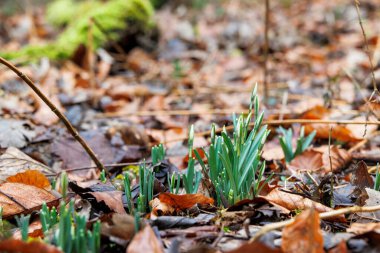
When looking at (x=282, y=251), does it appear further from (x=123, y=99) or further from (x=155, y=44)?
(x=155, y=44)

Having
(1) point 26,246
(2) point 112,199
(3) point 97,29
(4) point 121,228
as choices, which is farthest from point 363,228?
(3) point 97,29

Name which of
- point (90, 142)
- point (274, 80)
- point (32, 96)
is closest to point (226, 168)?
point (90, 142)

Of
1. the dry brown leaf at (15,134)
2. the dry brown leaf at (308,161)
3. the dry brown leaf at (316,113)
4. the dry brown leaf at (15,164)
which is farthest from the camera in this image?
the dry brown leaf at (316,113)

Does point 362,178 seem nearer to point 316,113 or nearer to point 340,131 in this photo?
point 340,131

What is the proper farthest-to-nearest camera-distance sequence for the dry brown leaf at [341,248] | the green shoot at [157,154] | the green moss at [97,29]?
the green moss at [97,29] < the green shoot at [157,154] < the dry brown leaf at [341,248]

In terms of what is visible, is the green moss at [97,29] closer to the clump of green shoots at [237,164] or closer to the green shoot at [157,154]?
the green shoot at [157,154]

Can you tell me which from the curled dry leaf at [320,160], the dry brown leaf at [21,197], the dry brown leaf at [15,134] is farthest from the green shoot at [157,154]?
the dry brown leaf at [15,134]
